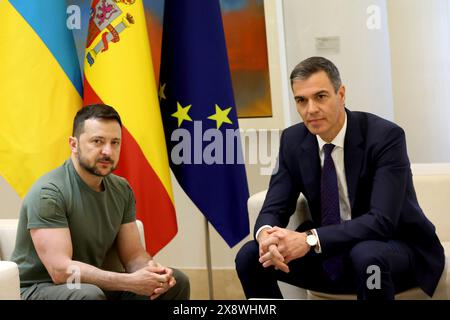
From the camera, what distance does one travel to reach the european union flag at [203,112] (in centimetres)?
329

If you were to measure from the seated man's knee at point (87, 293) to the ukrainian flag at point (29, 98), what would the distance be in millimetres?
957

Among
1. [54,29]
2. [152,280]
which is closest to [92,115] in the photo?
[152,280]

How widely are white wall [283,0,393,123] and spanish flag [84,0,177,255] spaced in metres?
0.97

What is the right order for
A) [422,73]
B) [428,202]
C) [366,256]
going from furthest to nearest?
[422,73] < [428,202] < [366,256]

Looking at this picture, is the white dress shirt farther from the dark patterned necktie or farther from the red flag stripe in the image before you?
the red flag stripe

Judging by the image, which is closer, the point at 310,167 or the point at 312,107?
the point at 312,107

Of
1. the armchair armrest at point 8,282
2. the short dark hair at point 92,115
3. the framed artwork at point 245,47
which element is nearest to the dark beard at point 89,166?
the short dark hair at point 92,115

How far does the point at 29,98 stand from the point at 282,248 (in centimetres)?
150

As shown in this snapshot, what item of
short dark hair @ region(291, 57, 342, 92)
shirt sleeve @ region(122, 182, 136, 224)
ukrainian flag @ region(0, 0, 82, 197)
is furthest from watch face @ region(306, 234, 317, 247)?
ukrainian flag @ region(0, 0, 82, 197)

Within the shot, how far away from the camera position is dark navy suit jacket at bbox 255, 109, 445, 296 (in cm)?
250

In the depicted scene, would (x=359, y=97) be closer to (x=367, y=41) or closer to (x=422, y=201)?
(x=367, y=41)

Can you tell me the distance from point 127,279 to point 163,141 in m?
0.97

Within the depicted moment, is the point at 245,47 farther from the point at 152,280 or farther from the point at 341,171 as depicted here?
the point at 152,280

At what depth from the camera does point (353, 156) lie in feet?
8.65
